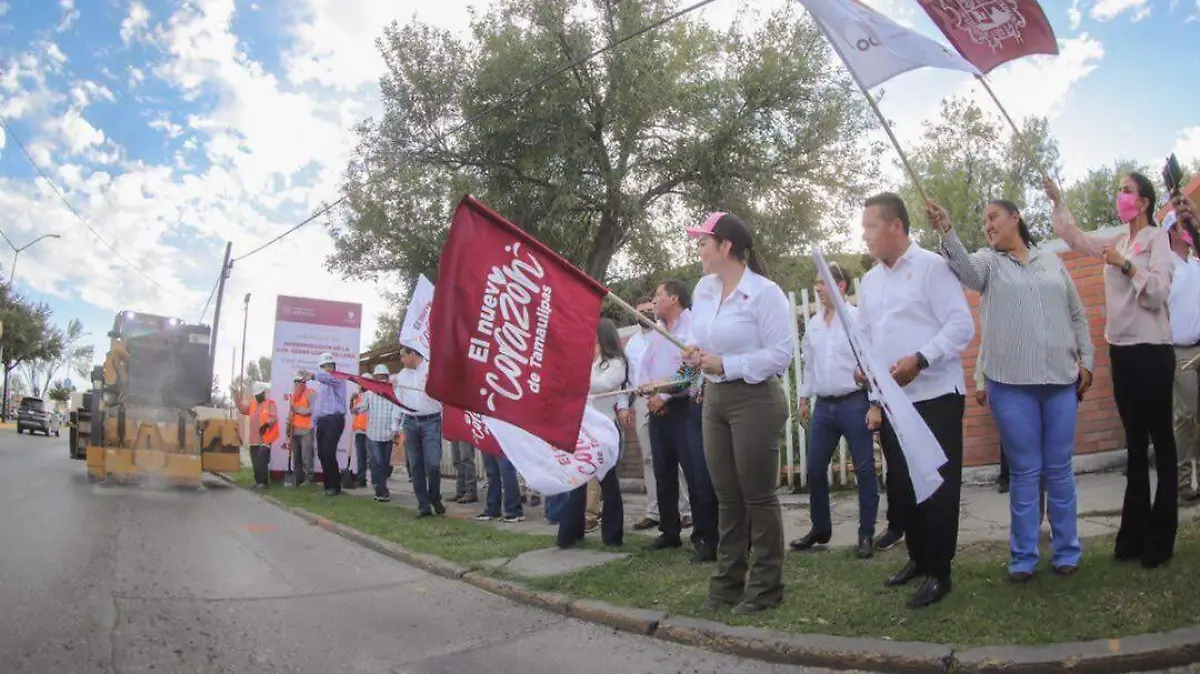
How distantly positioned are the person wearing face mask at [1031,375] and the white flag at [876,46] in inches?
32.0

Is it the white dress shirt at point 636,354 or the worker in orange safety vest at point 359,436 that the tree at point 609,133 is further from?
the white dress shirt at point 636,354

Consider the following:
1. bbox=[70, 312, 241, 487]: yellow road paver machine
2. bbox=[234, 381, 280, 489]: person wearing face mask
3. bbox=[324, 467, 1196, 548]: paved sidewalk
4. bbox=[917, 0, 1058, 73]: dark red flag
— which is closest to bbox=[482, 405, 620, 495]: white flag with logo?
bbox=[324, 467, 1196, 548]: paved sidewalk

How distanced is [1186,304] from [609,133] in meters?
14.4

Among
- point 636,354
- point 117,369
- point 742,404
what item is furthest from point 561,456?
point 117,369

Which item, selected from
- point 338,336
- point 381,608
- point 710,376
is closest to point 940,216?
point 710,376

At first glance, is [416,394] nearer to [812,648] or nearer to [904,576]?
[904,576]

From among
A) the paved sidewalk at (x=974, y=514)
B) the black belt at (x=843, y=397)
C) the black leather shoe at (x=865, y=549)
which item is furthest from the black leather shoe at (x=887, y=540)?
the black belt at (x=843, y=397)

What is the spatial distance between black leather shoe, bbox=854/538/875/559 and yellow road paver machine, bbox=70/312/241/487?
12.0m

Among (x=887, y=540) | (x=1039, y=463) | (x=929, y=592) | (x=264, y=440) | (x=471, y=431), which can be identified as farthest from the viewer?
(x=264, y=440)

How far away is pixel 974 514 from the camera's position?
6062 mm

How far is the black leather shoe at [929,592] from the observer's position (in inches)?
149

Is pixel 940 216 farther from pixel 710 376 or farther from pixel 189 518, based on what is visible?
pixel 189 518

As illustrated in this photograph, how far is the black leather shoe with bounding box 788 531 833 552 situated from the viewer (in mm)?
5484

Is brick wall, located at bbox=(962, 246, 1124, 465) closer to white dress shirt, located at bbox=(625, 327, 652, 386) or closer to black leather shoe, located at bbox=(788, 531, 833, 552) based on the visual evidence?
black leather shoe, located at bbox=(788, 531, 833, 552)
